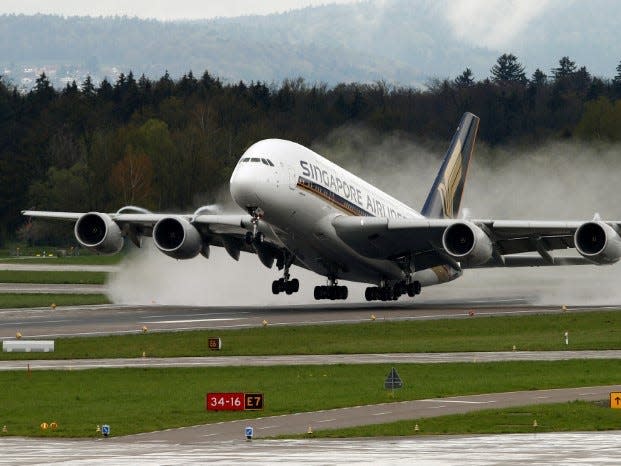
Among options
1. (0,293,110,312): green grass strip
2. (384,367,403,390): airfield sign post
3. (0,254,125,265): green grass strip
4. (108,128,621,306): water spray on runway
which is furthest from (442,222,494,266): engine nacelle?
(0,254,125,265): green grass strip

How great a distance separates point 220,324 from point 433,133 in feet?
202

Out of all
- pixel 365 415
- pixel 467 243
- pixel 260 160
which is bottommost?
pixel 365 415

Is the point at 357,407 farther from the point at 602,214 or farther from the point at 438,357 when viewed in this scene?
the point at 602,214

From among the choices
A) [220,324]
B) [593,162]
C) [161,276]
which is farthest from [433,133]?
[220,324]

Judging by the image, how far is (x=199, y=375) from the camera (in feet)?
139

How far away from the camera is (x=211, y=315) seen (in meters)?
65.4

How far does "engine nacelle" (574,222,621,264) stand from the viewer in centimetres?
5972

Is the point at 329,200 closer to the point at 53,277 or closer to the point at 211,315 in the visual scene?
the point at 211,315

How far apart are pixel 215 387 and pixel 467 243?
24.1 metres

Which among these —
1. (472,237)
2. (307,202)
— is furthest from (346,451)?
(472,237)

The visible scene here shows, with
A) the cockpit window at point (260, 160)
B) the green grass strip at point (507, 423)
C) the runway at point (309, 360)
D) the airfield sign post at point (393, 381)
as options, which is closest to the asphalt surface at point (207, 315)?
the cockpit window at point (260, 160)

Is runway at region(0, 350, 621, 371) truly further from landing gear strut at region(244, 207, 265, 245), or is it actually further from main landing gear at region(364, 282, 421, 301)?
main landing gear at region(364, 282, 421, 301)

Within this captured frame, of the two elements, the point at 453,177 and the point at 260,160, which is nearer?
the point at 260,160

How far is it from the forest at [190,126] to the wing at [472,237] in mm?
37152
